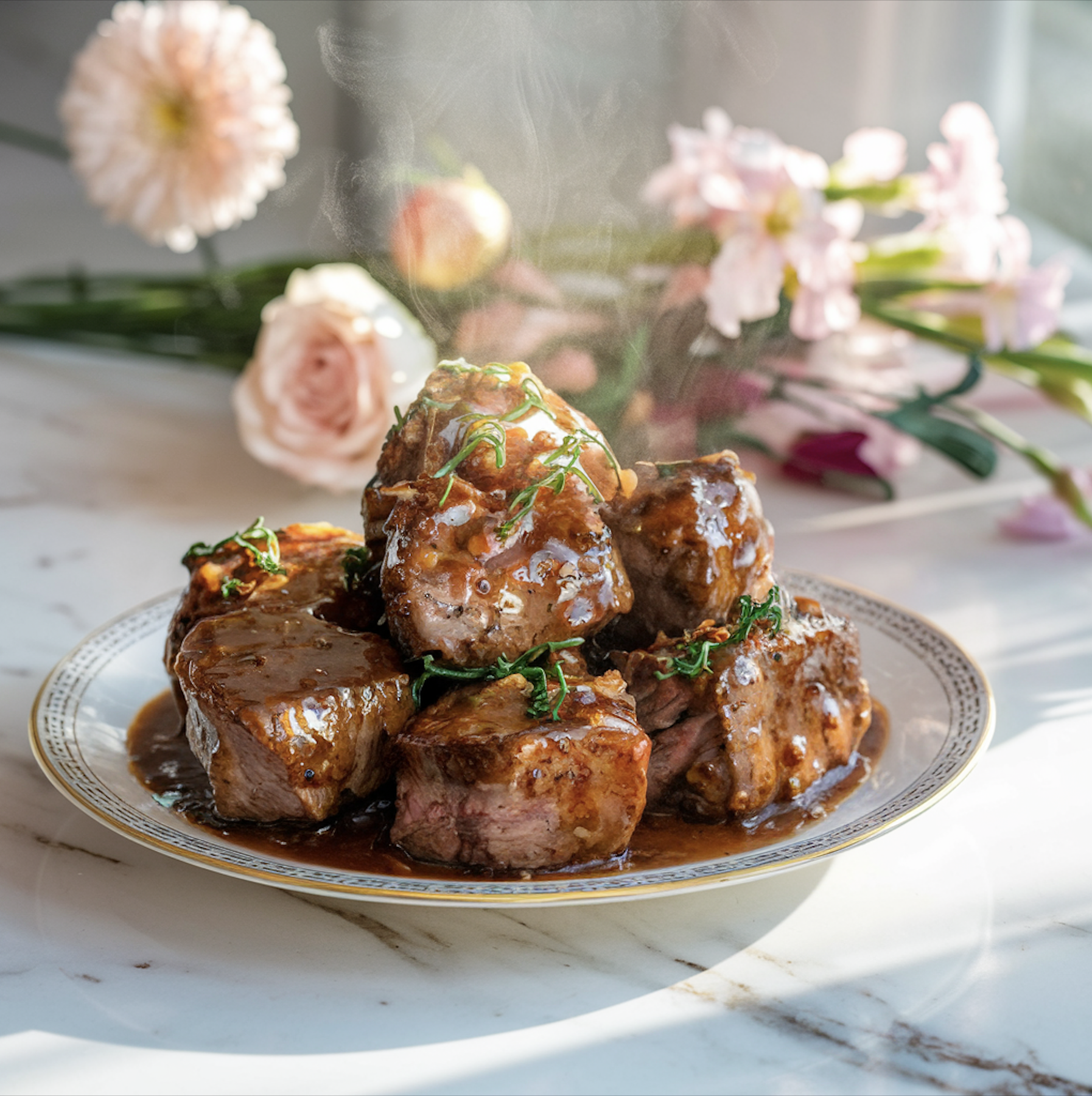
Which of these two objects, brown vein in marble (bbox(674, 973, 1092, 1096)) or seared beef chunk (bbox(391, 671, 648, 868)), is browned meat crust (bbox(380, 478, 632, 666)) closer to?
seared beef chunk (bbox(391, 671, 648, 868))

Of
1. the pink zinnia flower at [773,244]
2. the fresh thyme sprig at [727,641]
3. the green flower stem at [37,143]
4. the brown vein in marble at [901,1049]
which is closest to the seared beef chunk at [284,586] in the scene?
the fresh thyme sprig at [727,641]

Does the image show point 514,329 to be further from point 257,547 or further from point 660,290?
point 257,547

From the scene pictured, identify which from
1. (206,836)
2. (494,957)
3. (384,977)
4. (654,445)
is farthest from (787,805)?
(654,445)

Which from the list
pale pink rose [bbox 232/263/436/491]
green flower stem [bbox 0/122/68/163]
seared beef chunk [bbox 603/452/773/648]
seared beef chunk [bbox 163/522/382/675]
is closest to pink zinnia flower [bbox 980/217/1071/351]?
pale pink rose [bbox 232/263/436/491]

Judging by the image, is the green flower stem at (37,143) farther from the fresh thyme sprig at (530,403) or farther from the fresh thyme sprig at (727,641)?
the fresh thyme sprig at (727,641)

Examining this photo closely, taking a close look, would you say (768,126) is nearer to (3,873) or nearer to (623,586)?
(623,586)
